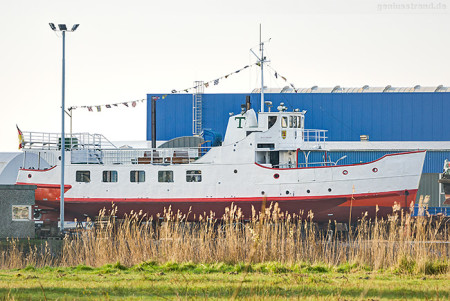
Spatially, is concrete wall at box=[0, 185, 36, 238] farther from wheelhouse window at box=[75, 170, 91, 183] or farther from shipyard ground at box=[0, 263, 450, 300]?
wheelhouse window at box=[75, 170, 91, 183]

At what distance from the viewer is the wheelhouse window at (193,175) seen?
33.9m

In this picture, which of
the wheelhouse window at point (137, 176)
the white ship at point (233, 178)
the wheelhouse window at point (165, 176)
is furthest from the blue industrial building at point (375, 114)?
the wheelhouse window at point (165, 176)

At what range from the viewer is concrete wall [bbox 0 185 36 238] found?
24812 millimetres

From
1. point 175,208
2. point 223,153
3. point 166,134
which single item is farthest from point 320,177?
point 166,134

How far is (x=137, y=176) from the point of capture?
3472 centimetres

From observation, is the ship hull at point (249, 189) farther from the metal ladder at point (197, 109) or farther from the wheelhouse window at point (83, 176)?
the metal ladder at point (197, 109)

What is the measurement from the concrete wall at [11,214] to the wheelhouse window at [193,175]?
10.4 m

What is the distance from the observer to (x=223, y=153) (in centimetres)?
3378

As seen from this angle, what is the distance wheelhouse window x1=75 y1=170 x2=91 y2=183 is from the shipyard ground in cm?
1922

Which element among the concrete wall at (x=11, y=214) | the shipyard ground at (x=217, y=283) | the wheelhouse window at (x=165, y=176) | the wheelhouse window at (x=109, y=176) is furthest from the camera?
the wheelhouse window at (x=109, y=176)

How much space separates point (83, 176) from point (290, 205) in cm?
1121

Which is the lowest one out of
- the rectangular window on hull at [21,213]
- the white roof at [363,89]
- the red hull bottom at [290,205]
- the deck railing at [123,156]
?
the red hull bottom at [290,205]

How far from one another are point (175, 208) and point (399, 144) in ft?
75.6

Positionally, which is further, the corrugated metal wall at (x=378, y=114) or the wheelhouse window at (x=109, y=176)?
the corrugated metal wall at (x=378, y=114)
